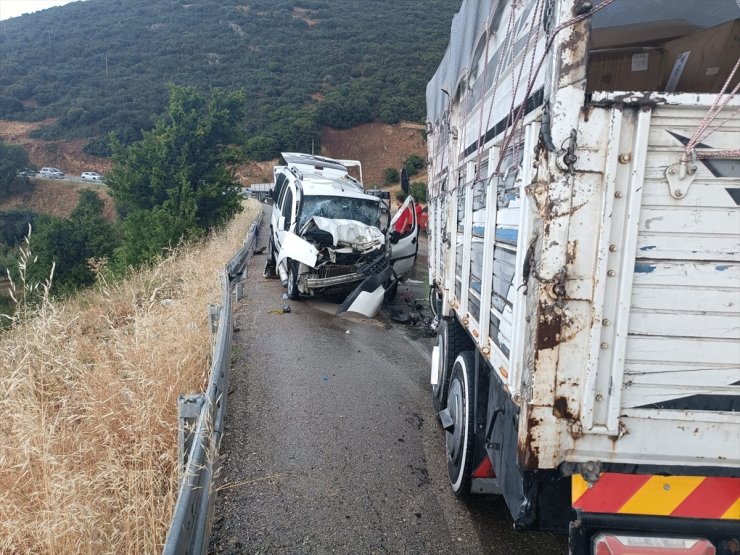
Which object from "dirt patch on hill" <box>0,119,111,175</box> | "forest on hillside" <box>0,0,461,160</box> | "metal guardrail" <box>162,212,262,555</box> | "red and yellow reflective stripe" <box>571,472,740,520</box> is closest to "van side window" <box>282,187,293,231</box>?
"metal guardrail" <box>162,212,262,555</box>

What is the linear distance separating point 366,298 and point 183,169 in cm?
1198

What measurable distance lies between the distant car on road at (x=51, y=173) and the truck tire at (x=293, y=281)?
50237 millimetres

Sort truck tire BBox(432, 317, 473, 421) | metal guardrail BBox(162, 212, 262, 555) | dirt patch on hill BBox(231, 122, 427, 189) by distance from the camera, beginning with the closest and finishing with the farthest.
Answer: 1. metal guardrail BBox(162, 212, 262, 555)
2. truck tire BBox(432, 317, 473, 421)
3. dirt patch on hill BBox(231, 122, 427, 189)

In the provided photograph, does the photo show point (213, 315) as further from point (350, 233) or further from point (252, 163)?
point (252, 163)

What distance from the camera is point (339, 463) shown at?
4141mm

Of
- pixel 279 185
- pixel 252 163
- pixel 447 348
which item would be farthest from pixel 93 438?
pixel 252 163

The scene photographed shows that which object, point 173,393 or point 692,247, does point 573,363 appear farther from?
point 173,393

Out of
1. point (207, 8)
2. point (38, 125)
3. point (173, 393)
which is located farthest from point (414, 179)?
point (207, 8)

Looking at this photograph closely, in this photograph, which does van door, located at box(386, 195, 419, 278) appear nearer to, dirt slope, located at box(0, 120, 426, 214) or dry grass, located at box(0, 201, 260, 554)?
dry grass, located at box(0, 201, 260, 554)

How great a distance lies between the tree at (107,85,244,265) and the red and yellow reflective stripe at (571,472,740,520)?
1620 centimetres

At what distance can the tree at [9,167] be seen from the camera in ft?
151

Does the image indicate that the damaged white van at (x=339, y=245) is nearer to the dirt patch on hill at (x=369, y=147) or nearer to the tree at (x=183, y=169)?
the tree at (x=183, y=169)

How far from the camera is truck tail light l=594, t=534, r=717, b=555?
2.09 meters

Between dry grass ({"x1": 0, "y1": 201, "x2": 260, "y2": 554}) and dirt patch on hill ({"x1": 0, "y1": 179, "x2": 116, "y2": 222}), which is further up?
dirt patch on hill ({"x1": 0, "y1": 179, "x2": 116, "y2": 222})
